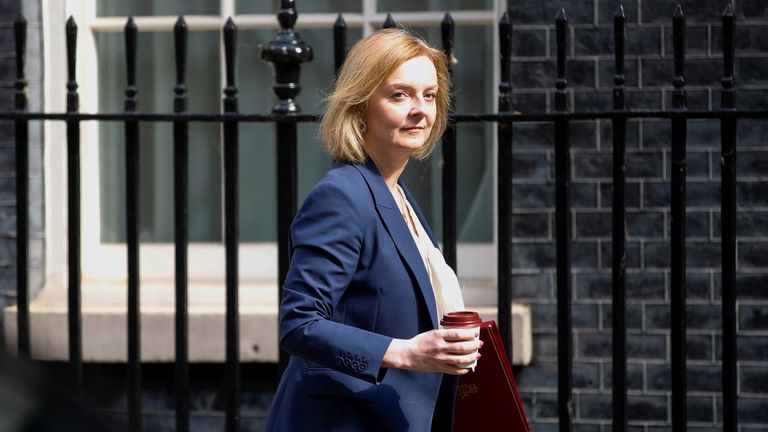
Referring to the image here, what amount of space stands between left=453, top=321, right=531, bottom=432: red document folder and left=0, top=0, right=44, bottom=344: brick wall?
10.2ft

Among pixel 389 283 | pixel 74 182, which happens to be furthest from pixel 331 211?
pixel 74 182

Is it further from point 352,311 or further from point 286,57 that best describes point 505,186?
point 352,311

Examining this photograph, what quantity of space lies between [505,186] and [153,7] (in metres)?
2.34

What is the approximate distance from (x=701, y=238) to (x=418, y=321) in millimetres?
2681

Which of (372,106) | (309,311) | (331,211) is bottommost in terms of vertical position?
(309,311)

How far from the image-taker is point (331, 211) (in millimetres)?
2664

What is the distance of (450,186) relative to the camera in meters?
4.02

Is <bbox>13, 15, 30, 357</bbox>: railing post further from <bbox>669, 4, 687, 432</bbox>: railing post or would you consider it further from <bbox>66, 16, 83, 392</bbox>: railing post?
<bbox>669, 4, 687, 432</bbox>: railing post

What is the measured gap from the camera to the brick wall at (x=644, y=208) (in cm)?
513

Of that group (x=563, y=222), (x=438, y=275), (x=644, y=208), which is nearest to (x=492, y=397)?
(x=438, y=275)

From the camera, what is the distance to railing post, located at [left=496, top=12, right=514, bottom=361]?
3938 mm

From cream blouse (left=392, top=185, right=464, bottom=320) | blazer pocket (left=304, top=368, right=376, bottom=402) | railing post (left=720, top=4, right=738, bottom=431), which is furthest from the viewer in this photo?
railing post (left=720, top=4, right=738, bottom=431)

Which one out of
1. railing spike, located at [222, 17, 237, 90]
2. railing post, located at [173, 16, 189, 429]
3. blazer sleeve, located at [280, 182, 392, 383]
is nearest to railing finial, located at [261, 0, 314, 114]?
railing spike, located at [222, 17, 237, 90]

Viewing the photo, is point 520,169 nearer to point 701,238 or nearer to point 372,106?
point 701,238
